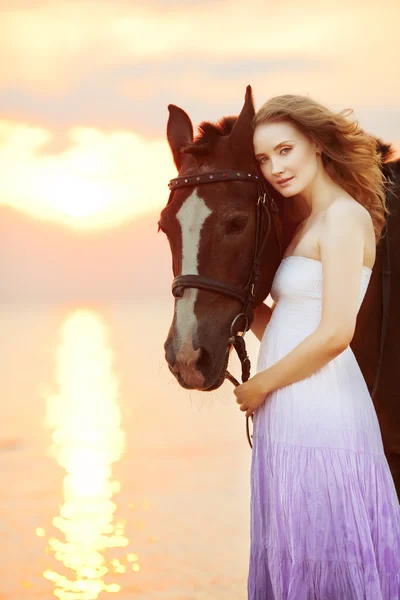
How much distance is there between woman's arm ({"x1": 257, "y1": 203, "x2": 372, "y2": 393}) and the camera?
2482 millimetres

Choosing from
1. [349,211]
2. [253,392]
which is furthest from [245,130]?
[253,392]

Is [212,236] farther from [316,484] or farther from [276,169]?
[316,484]

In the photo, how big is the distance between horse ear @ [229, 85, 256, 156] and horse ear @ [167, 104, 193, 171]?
26 cm

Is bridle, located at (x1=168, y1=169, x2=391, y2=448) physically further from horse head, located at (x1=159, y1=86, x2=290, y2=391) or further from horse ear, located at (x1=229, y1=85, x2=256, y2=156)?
horse ear, located at (x1=229, y1=85, x2=256, y2=156)

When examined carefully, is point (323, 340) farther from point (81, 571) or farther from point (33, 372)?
point (33, 372)

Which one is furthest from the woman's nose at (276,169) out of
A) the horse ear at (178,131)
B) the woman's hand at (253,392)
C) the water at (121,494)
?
the water at (121,494)

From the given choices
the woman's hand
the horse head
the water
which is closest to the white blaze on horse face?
the horse head

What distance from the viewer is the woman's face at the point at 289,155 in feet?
8.98

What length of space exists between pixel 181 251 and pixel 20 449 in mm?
7412

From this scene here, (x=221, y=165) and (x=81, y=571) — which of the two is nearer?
(x=221, y=165)

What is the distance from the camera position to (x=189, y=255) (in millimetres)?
2846

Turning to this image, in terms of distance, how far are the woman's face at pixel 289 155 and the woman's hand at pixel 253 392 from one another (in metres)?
0.64

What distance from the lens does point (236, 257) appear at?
9.47 ft

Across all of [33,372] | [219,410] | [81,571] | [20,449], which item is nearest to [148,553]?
[81,571]
